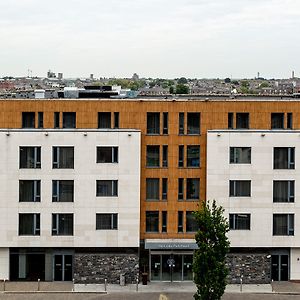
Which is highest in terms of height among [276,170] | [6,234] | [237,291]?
[276,170]

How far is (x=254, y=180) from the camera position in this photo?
59188mm

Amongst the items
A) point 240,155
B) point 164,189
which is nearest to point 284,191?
point 240,155

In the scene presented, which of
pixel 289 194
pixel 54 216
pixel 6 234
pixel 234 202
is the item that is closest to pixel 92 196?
pixel 54 216

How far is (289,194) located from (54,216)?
1811 centimetres

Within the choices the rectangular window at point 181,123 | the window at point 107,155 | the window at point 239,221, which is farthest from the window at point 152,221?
the rectangular window at point 181,123

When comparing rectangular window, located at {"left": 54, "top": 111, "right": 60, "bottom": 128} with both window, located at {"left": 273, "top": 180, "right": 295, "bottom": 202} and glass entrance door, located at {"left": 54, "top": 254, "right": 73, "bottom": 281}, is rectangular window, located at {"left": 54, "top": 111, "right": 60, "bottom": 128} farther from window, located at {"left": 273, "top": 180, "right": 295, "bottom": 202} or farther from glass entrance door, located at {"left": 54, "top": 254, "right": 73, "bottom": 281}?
window, located at {"left": 273, "top": 180, "right": 295, "bottom": 202}

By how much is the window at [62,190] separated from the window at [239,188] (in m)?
12.3

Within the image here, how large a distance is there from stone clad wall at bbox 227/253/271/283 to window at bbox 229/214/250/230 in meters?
2.09

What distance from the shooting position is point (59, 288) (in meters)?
57.6

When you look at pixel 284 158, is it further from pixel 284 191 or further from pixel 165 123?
pixel 165 123

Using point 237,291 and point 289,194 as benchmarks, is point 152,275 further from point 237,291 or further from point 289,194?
point 289,194

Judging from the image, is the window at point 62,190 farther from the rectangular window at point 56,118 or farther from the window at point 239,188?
the window at point 239,188

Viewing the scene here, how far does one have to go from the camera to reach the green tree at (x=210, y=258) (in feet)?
160

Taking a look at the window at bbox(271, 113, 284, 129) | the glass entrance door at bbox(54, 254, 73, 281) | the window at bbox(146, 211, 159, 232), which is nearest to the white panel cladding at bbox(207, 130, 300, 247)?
the window at bbox(271, 113, 284, 129)
